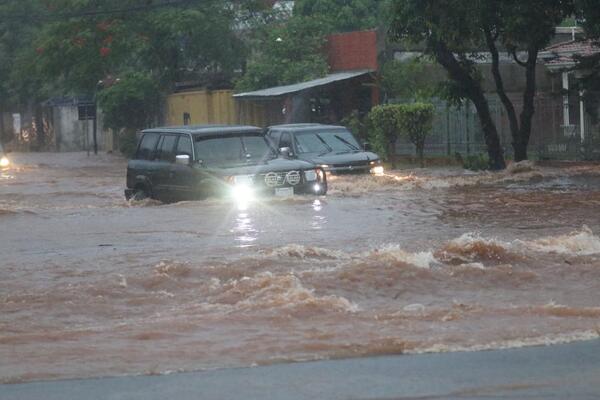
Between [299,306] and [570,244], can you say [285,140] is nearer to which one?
[570,244]

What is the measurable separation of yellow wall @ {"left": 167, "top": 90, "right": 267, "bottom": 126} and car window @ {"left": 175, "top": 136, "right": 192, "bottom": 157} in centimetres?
2100

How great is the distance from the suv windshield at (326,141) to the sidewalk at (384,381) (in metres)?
16.2

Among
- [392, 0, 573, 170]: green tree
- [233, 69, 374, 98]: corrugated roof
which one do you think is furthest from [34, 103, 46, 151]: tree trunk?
[392, 0, 573, 170]: green tree

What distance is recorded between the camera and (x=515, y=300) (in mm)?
11359

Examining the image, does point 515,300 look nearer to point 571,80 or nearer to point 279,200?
point 279,200

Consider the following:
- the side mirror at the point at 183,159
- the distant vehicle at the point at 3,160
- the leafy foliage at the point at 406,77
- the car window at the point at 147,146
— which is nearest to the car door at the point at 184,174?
the side mirror at the point at 183,159

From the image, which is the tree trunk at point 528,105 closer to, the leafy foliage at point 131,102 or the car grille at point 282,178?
the car grille at point 282,178

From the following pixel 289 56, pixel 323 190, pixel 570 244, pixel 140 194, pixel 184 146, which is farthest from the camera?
pixel 289 56

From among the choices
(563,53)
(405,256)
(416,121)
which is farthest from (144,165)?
(563,53)

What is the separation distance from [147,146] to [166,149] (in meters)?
0.95

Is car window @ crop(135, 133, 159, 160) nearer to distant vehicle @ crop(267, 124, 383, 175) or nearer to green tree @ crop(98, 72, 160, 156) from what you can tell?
distant vehicle @ crop(267, 124, 383, 175)

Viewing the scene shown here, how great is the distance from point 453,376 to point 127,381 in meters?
2.22

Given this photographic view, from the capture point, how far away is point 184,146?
19969mm

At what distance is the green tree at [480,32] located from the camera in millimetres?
23172
